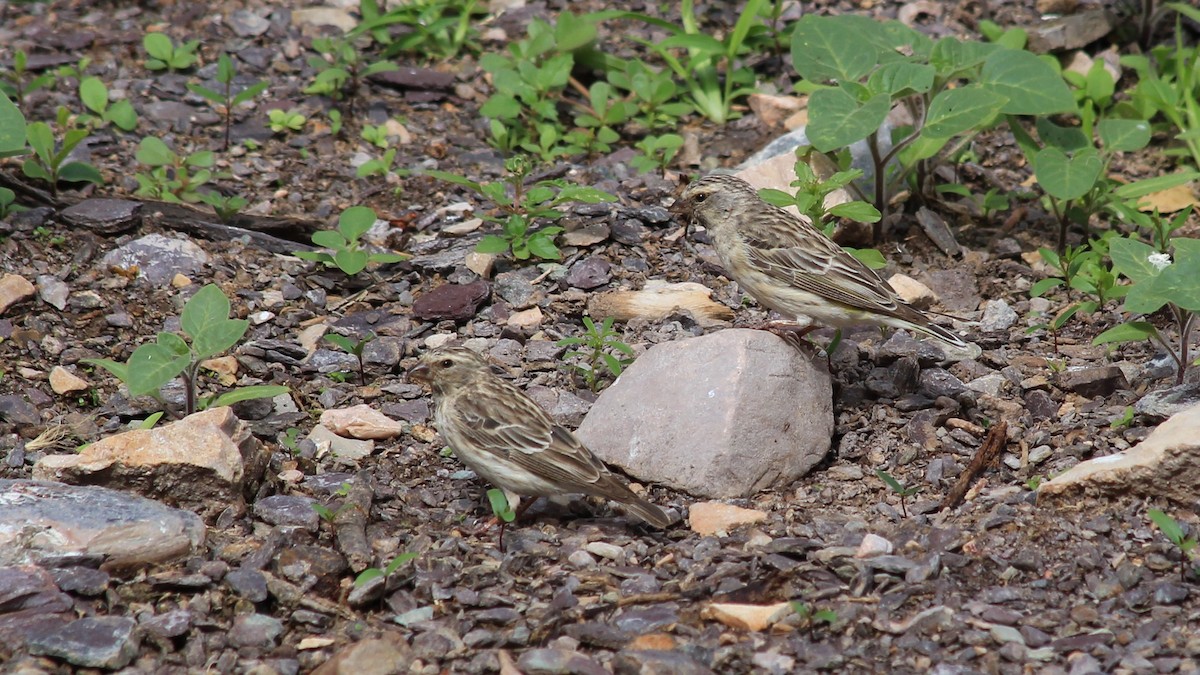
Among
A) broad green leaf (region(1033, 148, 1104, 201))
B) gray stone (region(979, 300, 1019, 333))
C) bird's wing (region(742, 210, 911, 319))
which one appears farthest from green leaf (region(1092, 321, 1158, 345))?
broad green leaf (region(1033, 148, 1104, 201))

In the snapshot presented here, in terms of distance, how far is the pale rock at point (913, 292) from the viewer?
8.55 metres

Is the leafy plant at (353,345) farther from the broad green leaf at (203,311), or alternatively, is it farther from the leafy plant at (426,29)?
the leafy plant at (426,29)

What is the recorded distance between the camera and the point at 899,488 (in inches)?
253

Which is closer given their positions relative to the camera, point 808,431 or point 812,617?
point 812,617

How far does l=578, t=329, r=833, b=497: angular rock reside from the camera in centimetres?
661

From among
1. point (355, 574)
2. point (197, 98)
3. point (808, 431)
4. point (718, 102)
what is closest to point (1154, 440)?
point (808, 431)

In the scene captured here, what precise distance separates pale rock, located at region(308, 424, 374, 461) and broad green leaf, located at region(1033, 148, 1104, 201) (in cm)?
479

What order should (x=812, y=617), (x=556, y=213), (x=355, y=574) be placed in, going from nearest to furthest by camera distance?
(x=812, y=617)
(x=355, y=574)
(x=556, y=213)

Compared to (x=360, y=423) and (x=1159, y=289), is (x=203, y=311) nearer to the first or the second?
(x=360, y=423)

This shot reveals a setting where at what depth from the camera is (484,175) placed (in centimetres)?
1023

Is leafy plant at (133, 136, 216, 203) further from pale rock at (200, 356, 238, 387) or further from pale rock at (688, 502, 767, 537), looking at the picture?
pale rock at (688, 502, 767, 537)

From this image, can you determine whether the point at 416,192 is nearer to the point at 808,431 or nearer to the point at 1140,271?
the point at 808,431

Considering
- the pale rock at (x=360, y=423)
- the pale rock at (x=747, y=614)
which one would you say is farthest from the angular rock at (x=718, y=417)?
the pale rock at (x=747, y=614)

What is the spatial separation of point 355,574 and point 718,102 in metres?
6.39
